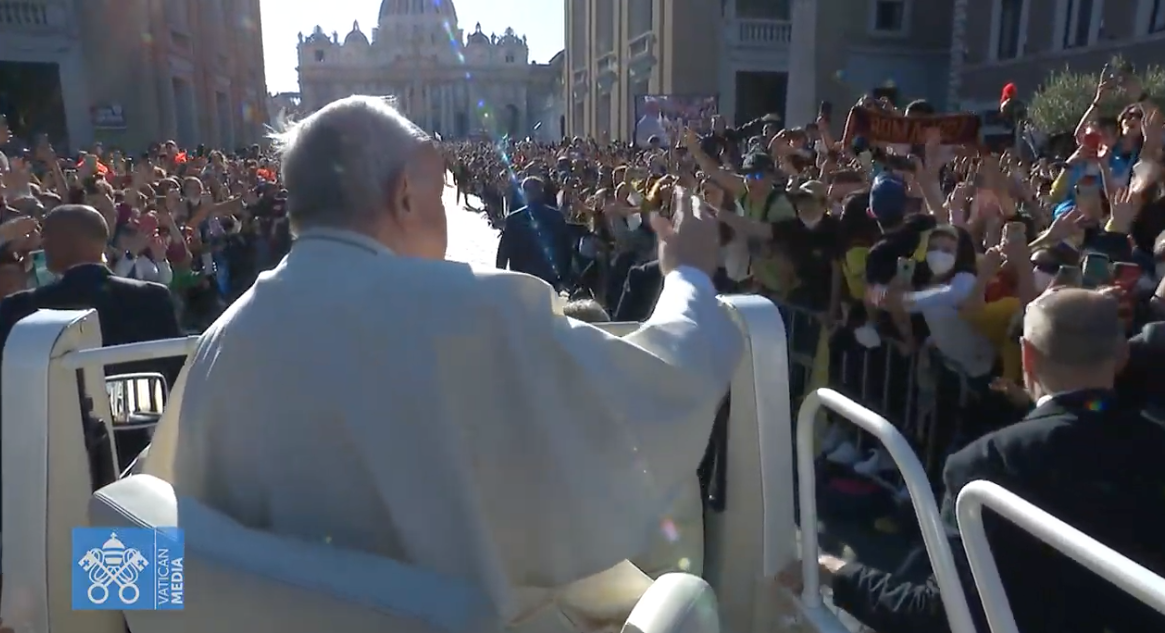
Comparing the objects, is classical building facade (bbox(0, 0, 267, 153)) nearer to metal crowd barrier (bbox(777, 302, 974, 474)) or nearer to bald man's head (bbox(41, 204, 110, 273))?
bald man's head (bbox(41, 204, 110, 273))

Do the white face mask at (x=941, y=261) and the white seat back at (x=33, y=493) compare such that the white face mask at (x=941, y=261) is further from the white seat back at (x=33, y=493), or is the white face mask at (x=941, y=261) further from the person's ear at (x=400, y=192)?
the white seat back at (x=33, y=493)

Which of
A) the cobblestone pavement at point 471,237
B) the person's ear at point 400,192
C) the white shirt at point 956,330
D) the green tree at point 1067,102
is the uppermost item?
the green tree at point 1067,102

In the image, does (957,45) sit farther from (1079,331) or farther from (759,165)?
(1079,331)

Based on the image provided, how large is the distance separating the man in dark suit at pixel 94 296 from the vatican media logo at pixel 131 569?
5.71ft

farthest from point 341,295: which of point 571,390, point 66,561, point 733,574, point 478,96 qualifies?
point 478,96

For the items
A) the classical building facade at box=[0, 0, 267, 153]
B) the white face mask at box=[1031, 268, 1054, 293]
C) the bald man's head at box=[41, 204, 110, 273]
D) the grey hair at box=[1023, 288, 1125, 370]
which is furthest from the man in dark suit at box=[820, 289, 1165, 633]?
the classical building facade at box=[0, 0, 267, 153]

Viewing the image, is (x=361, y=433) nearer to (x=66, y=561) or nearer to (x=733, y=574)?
(x=66, y=561)

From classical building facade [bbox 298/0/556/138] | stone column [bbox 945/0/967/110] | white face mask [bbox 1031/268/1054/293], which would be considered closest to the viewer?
white face mask [bbox 1031/268/1054/293]

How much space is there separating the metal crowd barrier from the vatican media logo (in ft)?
12.2

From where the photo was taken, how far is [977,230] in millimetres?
5586

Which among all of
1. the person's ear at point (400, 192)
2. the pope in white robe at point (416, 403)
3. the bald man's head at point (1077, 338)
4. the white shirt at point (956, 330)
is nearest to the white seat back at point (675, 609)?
the pope in white robe at point (416, 403)

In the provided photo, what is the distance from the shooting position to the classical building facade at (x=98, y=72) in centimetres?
2348

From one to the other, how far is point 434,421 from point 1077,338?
1.83 metres

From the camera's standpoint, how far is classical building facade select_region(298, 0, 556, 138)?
391ft
